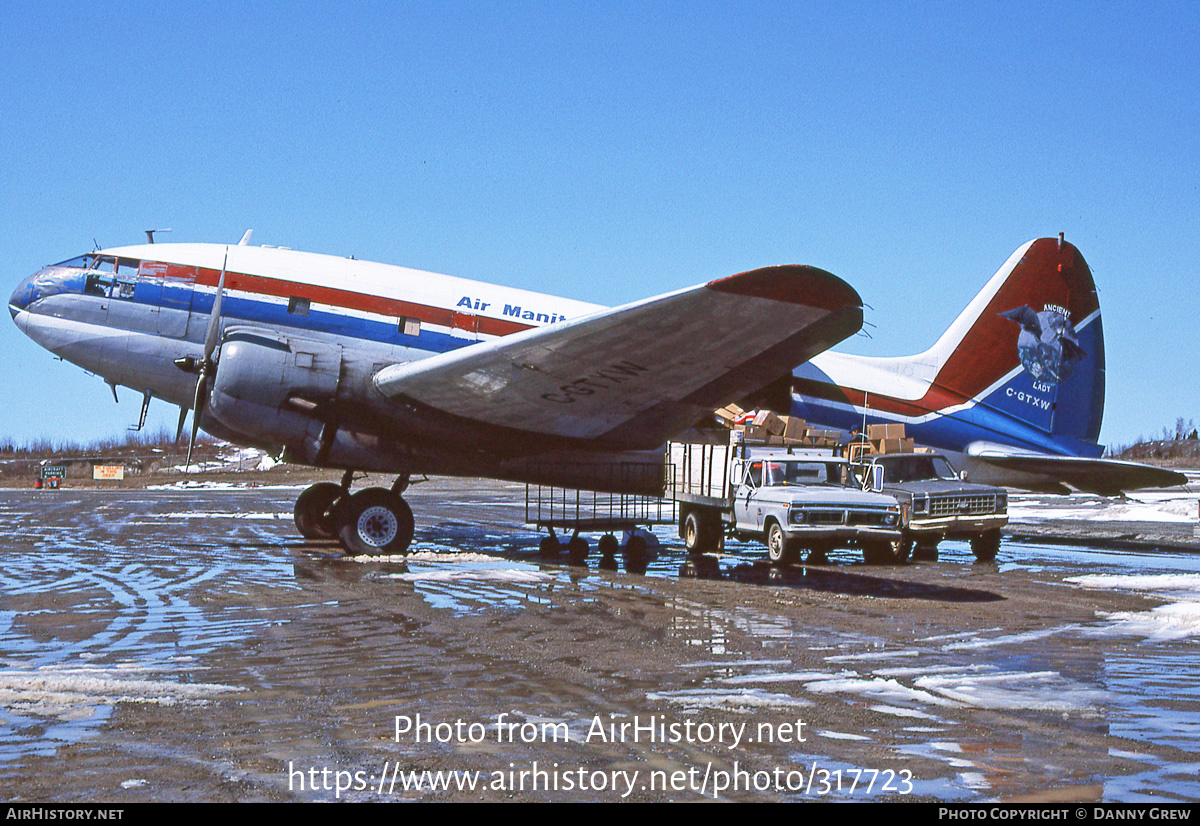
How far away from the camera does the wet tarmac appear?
4.65m

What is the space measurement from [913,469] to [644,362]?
6775mm

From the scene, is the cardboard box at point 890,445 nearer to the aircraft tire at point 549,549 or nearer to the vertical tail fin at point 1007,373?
the vertical tail fin at point 1007,373

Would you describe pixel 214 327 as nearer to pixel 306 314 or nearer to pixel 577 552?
pixel 306 314

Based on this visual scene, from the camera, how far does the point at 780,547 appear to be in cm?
1511

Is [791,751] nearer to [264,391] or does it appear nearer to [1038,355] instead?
[264,391]

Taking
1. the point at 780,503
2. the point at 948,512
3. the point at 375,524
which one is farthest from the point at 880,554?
the point at 375,524

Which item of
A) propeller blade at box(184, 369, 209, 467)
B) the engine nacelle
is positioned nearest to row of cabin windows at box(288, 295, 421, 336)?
the engine nacelle

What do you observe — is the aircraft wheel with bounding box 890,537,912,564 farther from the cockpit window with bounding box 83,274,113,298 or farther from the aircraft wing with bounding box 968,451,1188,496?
the cockpit window with bounding box 83,274,113,298

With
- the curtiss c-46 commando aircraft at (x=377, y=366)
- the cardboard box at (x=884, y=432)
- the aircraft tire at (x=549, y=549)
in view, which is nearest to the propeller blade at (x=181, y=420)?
the curtiss c-46 commando aircraft at (x=377, y=366)

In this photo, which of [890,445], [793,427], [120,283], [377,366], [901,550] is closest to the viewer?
[377,366]

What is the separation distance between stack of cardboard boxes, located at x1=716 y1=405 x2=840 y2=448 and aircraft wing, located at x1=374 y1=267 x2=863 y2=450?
160 centimetres

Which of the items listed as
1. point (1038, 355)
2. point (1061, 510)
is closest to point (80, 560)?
point (1038, 355)

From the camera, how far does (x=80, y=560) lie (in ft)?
47.8

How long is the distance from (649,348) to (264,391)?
609cm
